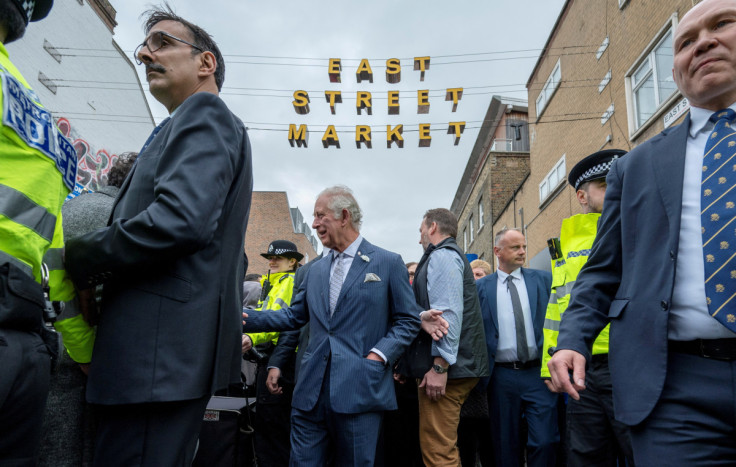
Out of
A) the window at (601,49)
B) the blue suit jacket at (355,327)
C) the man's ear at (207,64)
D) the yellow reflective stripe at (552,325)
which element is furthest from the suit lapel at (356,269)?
the window at (601,49)

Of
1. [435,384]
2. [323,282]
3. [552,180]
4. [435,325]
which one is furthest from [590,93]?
[323,282]

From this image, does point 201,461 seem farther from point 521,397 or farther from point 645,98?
point 645,98

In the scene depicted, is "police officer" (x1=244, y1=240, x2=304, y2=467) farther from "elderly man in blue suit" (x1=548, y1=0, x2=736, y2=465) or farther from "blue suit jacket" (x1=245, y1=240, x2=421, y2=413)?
"elderly man in blue suit" (x1=548, y1=0, x2=736, y2=465)

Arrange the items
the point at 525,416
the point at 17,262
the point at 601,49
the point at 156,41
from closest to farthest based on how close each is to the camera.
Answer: the point at 17,262, the point at 156,41, the point at 525,416, the point at 601,49

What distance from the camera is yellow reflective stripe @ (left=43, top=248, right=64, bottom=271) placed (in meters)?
1.50

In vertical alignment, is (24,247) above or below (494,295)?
above

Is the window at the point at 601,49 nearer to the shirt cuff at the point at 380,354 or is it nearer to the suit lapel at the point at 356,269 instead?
the suit lapel at the point at 356,269

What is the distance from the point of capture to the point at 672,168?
1719 millimetres

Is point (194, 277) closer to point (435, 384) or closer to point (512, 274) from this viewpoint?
point (435, 384)

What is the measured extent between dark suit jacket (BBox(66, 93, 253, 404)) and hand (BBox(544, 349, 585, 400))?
1.13 meters

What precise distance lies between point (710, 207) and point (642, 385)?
1.95 feet

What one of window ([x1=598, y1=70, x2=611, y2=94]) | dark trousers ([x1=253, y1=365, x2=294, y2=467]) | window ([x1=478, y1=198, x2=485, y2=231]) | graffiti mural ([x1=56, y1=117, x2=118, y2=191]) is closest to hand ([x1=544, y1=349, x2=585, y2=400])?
dark trousers ([x1=253, y1=365, x2=294, y2=467])

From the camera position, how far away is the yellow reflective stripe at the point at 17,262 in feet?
4.08

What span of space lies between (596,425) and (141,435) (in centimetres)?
265
